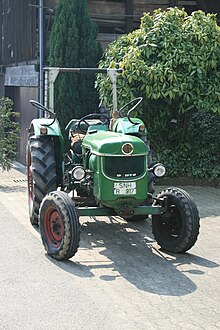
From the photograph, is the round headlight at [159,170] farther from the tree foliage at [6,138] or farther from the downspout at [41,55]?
the downspout at [41,55]

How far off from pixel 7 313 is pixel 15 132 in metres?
7.65

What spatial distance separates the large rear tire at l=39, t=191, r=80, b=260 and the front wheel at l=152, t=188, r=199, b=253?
3.79 ft

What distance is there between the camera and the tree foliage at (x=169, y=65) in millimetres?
10391

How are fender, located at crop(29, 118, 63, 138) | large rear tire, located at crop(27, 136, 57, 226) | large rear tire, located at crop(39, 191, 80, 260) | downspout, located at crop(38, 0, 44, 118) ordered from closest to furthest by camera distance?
large rear tire, located at crop(39, 191, 80, 260) → large rear tire, located at crop(27, 136, 57, 226) → fender, located at crop(29, 118, 63, 138) → downspout, located at crop(38, 0, 44, 118)

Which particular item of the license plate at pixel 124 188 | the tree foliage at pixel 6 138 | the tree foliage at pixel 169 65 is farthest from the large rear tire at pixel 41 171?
the tree foliage at pixel 6 138

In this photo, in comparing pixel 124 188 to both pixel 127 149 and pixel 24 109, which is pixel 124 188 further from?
pixel 24 109

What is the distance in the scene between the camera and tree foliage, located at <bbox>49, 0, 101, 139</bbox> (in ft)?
40.1

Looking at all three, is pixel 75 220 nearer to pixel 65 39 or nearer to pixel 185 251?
pixel 185 251

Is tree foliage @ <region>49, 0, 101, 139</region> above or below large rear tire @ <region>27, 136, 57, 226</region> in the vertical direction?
above

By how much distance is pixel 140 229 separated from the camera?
7.93 meters

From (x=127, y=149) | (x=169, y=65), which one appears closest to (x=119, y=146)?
(x=127, y=149)

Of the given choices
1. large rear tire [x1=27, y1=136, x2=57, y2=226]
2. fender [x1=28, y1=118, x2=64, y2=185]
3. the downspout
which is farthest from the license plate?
the downspout

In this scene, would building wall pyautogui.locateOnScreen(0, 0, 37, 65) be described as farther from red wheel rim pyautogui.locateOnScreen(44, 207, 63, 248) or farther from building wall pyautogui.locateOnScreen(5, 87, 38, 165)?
red wheel rim pyautogui.locateOnScreen(44, 207, 63, 248)

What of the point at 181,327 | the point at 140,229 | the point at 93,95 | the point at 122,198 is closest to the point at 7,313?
the point at 181,327
